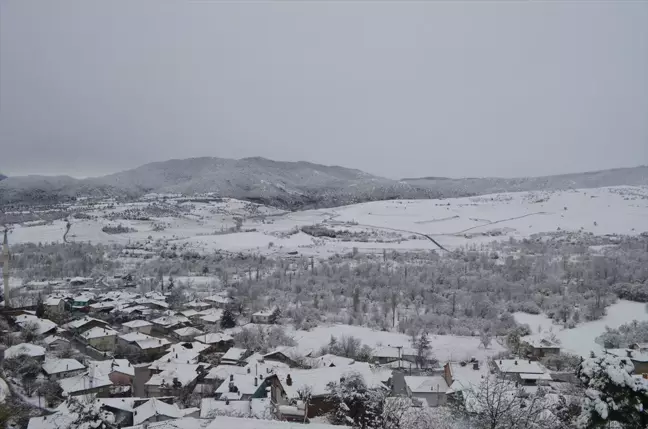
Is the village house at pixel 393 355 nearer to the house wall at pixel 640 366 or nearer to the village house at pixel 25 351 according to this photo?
the house wall at pixel 640 366

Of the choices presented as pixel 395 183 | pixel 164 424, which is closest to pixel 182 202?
pixel 395 183

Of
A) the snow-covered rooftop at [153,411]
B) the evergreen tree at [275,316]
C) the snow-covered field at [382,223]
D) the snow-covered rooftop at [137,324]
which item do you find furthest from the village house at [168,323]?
the snow-covered field at [382,223]

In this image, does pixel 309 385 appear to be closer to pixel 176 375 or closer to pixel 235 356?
pixel 176 375

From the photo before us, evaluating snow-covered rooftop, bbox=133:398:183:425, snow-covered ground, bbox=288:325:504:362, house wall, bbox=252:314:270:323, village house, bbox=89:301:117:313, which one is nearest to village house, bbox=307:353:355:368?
snow-covered ground, bbox=288:325:504:362

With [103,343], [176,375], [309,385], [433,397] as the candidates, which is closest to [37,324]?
[103,343]

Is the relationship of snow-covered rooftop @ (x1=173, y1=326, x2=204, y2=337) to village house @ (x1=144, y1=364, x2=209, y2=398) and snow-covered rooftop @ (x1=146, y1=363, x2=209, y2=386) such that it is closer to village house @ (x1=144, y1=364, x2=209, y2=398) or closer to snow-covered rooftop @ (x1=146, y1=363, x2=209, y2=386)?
snow-covered rooftop @ (x1=146, y1=363, x2=209, y2=386)

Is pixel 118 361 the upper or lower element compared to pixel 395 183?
lower

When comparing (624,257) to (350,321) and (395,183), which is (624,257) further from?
(395,183)
